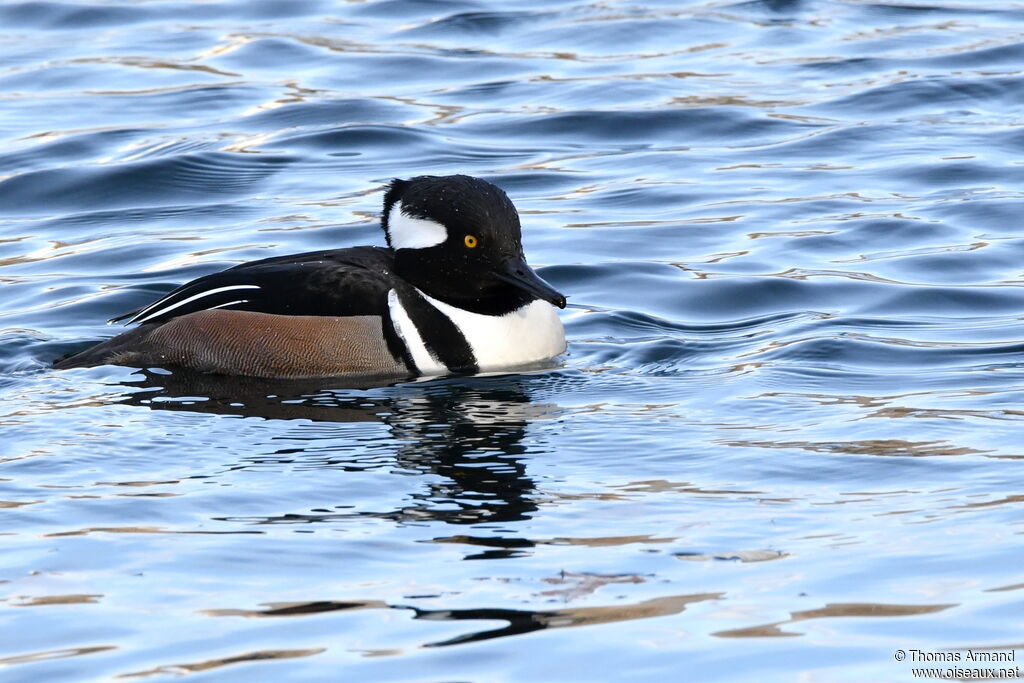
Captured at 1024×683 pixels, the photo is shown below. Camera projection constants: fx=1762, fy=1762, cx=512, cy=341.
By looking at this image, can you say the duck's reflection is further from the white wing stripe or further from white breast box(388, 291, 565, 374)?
the white wing stripe

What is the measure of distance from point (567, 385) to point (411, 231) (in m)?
Result: 1.09

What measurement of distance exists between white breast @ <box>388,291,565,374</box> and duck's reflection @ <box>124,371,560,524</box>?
12 cm

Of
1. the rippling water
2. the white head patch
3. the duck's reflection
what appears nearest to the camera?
the rippling water

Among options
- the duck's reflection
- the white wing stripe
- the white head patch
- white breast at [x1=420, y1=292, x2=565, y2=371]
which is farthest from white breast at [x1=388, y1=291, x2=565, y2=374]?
the white wing stripe

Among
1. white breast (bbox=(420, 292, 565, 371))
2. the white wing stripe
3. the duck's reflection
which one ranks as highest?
the white wing stripe

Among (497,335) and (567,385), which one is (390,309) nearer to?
(497,335)

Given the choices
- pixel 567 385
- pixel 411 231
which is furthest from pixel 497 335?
pixel 411 231

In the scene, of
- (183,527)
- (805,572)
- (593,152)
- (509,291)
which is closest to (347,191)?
(593,152)

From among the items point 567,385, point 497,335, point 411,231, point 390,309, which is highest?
point 411,231

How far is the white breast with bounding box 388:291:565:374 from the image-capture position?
835cm

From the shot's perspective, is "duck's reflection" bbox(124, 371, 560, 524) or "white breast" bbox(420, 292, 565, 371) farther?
"white breast" bbox(420, 292, 565, 371)

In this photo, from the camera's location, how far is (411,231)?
8.46 m

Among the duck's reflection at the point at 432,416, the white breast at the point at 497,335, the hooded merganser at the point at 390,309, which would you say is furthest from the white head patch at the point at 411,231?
the duck's reflection at the point at 432,416

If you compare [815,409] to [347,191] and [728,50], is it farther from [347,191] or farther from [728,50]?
[728,50]
